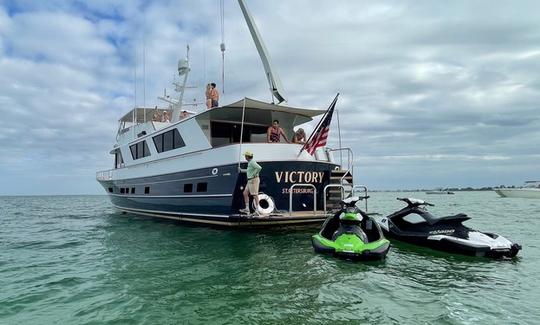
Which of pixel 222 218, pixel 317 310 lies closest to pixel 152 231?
pixel 222 218

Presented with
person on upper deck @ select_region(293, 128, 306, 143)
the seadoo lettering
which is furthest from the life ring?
person on upper deck @ select_region(293, 128, 306, 143)

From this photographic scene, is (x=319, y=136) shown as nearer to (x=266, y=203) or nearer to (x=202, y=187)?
(x=266, y=203)

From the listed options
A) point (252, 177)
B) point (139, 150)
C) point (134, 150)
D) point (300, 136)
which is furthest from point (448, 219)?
point (134, 150)

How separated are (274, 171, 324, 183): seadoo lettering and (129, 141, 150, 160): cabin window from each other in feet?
23.4

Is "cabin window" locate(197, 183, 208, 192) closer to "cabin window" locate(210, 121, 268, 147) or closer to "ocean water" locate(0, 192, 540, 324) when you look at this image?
"cabin window" locate(210, 121, 268, 147)

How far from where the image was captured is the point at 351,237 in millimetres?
7832

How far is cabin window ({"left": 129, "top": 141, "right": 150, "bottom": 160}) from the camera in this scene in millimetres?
16330

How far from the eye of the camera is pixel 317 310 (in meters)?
4.76

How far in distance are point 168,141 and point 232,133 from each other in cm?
261

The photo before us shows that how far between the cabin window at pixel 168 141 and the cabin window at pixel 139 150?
1.12 metres

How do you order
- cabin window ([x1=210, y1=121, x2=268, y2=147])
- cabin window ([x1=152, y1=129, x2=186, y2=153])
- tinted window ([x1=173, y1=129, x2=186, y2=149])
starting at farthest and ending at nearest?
cabin window ([x1=152, y1=129, x2=186, y2=153]) < tinted window ([x1=173, y1=129, x2=186, y2=149]) < cabin window ([x1=210, y1=121, x2=268, y2=147])

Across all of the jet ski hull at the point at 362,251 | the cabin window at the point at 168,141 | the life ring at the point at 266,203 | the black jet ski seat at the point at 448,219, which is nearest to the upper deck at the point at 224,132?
the cabin window at the point at 168,141

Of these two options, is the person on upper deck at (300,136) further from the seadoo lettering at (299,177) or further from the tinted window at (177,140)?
the tinted window at (177,140)

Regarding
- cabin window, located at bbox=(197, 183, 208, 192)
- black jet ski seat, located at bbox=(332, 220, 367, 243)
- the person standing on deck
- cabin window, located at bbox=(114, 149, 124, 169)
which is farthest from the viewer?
cabin window, located at bbox=(114, 149, 124, 169)
